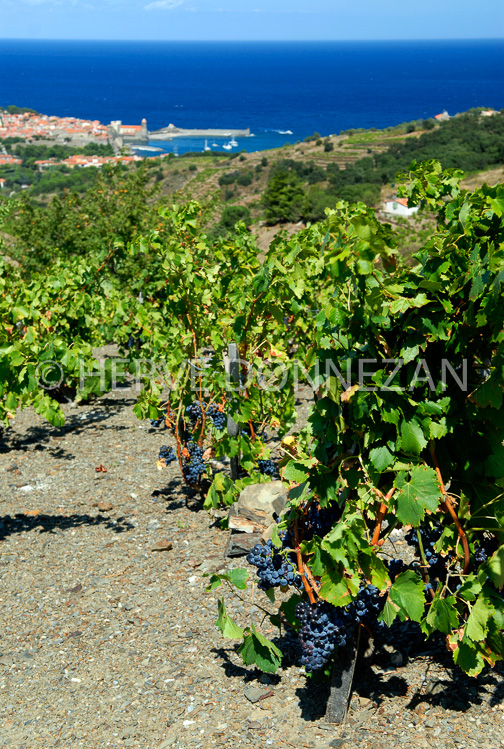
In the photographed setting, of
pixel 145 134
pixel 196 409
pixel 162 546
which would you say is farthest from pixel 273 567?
pixel 145 134

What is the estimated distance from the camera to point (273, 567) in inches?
124

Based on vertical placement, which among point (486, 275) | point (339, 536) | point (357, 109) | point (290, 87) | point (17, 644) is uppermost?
point (290, 87)

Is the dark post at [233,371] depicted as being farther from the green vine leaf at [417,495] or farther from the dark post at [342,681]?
the green vine leaf at [417,495]

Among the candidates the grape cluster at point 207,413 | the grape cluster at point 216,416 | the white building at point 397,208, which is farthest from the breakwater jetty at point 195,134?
the grape cluster at point 216,416

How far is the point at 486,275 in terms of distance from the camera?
2.38 m

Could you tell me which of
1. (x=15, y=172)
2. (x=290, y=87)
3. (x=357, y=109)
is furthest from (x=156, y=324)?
(x=290, y=87)

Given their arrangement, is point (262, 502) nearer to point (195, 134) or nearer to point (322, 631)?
point (322, 631)

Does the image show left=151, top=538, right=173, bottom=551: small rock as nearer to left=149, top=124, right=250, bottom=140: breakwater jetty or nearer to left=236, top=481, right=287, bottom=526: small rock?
left=236, top=481, right=287, bottom=526: small rock

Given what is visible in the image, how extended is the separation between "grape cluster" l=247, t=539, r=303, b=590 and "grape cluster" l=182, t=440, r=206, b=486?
215 centimetres

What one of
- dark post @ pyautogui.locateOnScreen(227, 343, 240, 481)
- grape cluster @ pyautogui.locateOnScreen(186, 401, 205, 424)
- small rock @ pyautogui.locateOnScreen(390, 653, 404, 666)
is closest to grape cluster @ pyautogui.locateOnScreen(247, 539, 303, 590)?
small rock @ pyautogui.locateOnScreen(390, 653, 404, 666)

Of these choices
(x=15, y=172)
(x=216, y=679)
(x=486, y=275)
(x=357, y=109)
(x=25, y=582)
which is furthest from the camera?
(x=357, y=109)

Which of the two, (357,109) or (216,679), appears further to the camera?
(357,109)

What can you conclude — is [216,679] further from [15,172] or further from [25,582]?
[15,172]

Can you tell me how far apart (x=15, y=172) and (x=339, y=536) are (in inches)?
3270
